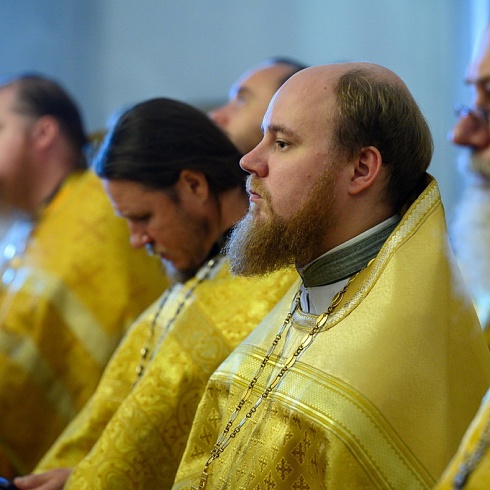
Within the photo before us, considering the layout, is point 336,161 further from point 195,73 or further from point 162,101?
point 195,73

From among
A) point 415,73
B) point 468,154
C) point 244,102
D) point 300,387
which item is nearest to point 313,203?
point 300,387

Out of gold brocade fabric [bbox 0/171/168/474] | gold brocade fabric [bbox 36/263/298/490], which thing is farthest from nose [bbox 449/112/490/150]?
gold brocade fabric [bbox 0/171/168/474]

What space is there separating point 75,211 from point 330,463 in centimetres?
258

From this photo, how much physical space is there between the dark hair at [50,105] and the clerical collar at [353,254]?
2707 mm

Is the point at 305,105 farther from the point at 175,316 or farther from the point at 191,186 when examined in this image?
the point at 175,316

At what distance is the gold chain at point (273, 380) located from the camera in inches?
85.5

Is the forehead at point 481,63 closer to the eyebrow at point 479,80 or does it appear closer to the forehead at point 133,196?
the eyebrow at point 479,80

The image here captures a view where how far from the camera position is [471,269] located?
2.70m

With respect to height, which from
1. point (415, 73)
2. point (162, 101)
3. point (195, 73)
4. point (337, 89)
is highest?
point (337, 89)

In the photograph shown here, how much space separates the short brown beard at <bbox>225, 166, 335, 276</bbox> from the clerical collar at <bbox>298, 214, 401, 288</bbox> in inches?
1.3

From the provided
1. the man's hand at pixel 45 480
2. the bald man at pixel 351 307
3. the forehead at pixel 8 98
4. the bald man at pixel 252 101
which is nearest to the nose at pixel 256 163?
the bald man at pixel 351 307

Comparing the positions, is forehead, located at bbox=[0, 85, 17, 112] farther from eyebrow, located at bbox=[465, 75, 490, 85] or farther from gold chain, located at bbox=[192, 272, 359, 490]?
gold chain, located at bbox=[192, 272, 359, 490]

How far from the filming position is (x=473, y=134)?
3332mm

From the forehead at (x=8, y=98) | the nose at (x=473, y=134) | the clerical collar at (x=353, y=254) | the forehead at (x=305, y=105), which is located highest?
the forehead at (x=305, y=105)
